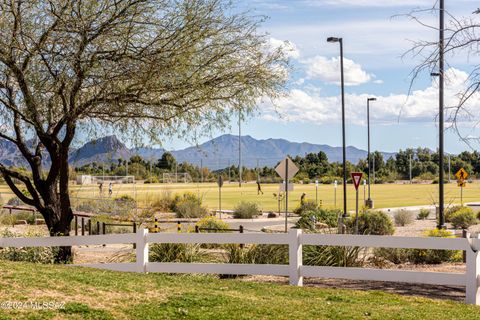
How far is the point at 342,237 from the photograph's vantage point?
47.8 feet

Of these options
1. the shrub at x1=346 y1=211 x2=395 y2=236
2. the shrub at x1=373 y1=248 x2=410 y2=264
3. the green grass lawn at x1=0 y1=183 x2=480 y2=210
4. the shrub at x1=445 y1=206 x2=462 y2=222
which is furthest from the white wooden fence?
the green grass lawn at x1=0 y1=183 x2=480 y2=210

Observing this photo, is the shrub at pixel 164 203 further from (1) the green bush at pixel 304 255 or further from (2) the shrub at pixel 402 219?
(1) the green bush at pixel 304 255

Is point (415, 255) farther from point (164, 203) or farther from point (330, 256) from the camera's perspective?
point (164, 203)

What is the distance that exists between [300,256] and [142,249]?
3.34 metres

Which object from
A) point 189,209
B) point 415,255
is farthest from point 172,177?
point 415,255

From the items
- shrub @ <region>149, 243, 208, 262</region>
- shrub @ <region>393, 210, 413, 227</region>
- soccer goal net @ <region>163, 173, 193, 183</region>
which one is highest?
soccer goal net @ <region>163, 173, 193, 183</region>

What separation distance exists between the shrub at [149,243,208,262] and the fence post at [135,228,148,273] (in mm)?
2041

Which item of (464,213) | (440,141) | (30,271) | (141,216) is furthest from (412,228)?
(30,271)

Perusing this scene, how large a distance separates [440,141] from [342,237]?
1852cm

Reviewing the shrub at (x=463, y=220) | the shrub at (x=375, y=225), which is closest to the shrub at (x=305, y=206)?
the shrub at (x=463, y=220)

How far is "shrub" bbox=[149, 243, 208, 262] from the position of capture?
18.2m

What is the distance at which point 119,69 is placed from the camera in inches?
728

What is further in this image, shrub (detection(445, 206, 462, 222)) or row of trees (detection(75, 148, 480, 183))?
row of trees (detection(75, 148, 480, 183))

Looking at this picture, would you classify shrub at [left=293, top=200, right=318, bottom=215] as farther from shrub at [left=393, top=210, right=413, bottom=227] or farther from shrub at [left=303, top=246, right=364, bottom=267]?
shrub at [left=303, top=246, right=364, bottom=267]
